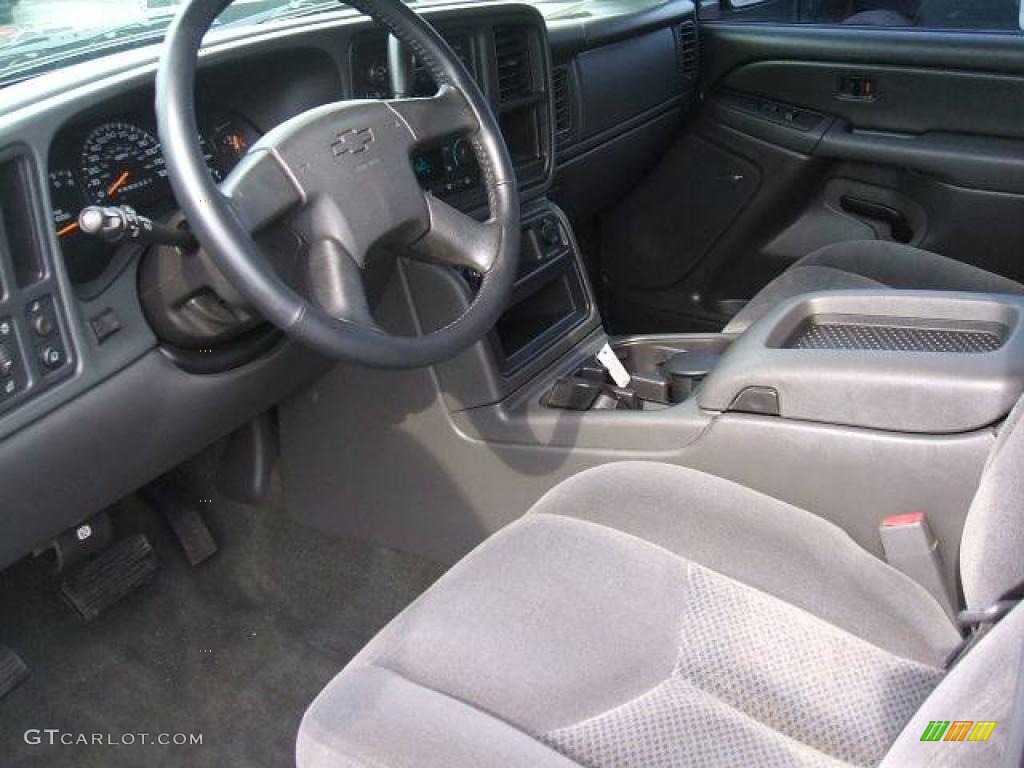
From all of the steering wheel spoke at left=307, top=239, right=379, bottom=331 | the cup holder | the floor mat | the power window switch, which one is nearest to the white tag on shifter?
the cup holder

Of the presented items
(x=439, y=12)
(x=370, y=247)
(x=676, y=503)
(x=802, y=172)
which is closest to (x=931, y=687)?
(x=676, y=503)

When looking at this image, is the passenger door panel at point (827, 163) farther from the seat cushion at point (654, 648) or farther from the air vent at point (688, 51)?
the seat cushion at point (654, 648)

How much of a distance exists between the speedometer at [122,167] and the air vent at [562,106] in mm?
1024

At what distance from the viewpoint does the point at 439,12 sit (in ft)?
5.94

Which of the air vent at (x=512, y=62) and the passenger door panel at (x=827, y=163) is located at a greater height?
the air vent at (x=512, y=62)

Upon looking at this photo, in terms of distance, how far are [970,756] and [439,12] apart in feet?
4.80

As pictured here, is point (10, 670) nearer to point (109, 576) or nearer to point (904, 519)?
point (109, 576)

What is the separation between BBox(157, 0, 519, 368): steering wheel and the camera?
44.8 inches

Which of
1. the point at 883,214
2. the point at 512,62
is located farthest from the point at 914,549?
the point at 883,214

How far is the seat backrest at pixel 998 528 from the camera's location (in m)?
0.97

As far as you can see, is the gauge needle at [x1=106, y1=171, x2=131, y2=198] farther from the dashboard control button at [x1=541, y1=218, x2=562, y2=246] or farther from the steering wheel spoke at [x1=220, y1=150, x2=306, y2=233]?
the dashboard control button at [x1=541, y1=218, x2=562, y2=246]

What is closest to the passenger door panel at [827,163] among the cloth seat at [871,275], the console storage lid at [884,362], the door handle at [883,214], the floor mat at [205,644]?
the door handle at [883,214]

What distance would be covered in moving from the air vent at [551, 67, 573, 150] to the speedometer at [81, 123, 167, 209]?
1.02 meters

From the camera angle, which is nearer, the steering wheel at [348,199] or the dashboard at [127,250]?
the steering wheel at [348,199]
